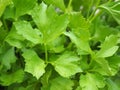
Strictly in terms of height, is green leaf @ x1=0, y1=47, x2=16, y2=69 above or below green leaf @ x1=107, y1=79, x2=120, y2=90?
above

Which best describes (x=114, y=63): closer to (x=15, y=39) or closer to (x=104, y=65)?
(x=104, y=65)

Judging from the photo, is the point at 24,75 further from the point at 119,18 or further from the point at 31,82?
the point at 119,18

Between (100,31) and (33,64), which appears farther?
(100,31)

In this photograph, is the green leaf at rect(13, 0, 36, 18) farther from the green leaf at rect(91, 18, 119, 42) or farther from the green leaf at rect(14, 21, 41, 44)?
the green leaf at rect(91, 18, 119, 42)

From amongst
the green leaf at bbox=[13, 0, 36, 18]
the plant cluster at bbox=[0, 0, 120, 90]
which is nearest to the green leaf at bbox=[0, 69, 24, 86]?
the plant cluster at bbox=[0, 0, 120, 90]

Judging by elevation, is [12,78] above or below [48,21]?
below

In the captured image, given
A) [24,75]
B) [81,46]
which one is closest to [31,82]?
[24,75]

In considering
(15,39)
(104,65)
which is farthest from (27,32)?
(104,65)
